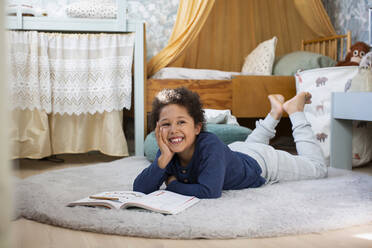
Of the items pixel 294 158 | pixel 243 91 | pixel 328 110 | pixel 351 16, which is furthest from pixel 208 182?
pixel 351 16

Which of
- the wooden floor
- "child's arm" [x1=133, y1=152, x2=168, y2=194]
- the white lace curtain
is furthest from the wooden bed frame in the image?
the wooden floor

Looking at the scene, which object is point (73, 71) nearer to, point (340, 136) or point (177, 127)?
point (177, 127)

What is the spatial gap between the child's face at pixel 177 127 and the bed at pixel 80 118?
125 cm

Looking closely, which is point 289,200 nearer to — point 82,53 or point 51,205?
point 51,205

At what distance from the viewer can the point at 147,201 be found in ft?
4.35

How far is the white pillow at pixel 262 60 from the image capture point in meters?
3.21

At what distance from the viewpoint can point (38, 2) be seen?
3057 mm

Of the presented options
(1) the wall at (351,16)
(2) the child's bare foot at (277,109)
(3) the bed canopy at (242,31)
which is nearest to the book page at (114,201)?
(2) the child's bare foot at (277,109)

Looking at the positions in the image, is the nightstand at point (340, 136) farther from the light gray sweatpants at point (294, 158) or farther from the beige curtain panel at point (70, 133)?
the beige curtain panel at point (70, 133)

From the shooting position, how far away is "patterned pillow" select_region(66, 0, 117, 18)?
264 centimetres

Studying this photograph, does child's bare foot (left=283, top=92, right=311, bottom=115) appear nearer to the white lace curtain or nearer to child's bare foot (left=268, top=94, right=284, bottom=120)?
child's bare foot (left=268, top=94, right=284, bottom=120)

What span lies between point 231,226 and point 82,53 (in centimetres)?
185

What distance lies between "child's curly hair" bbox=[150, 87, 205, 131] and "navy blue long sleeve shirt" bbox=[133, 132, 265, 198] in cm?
9

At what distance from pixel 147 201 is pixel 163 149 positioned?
199 millimetres
